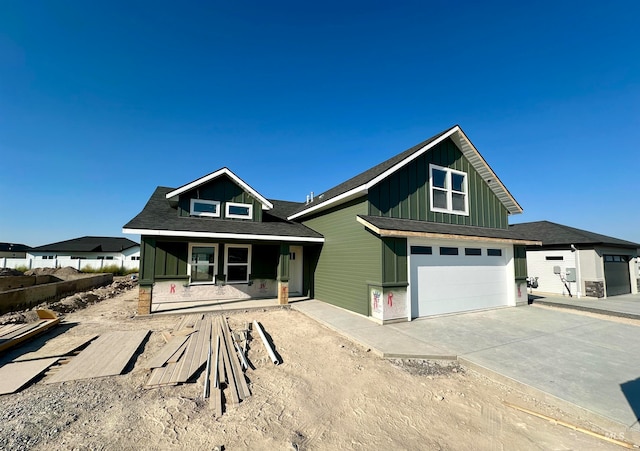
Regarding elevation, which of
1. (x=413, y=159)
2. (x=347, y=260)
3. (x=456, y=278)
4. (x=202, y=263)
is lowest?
(x=456, y=278)

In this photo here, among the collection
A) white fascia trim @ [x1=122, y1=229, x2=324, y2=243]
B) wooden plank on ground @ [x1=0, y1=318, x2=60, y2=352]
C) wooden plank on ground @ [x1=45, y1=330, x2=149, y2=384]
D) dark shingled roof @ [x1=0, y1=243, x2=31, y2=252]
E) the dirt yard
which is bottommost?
the dirt yard

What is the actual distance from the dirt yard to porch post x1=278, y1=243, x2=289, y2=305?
502 cm

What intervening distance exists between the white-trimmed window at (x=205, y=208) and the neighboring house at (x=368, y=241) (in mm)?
41

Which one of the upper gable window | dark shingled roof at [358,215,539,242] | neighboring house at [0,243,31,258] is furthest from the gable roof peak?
neighboring house at [0,243,31,258]

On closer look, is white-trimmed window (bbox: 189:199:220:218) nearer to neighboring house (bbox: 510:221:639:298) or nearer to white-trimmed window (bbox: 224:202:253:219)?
white-trimmed window (bbox: 224:202:253:219)

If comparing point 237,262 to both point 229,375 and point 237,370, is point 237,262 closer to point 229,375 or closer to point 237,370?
point 237,370

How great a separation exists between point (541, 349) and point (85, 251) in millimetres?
40964

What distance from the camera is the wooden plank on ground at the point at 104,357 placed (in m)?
4.78

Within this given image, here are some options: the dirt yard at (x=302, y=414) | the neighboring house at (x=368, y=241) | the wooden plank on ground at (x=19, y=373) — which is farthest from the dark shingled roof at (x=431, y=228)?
the wooden plank on ground at (x=19, y=373)

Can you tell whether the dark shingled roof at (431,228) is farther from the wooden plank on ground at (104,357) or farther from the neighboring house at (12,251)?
the neighboring house at (12,251)

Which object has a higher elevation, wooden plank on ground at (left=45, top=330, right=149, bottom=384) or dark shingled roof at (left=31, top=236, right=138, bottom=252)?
dark shingled roof at (left=31, top=236, right=138, bottom=252)

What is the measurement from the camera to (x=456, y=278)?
390 inches

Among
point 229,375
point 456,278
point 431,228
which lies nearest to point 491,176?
point 431,228

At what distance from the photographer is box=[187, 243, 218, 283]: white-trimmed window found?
11.6 meters
